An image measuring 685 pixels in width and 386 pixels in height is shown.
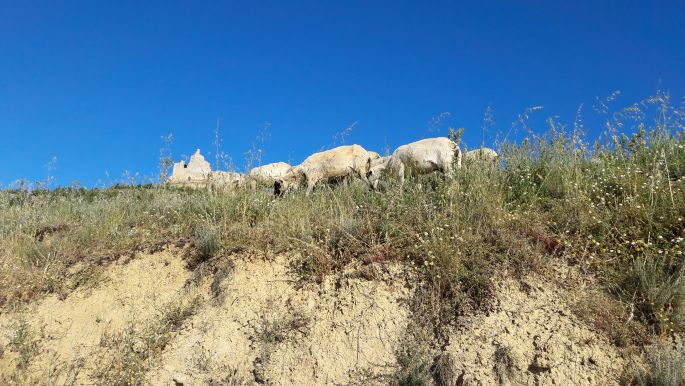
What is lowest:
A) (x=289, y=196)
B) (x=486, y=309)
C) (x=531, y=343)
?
(x=531, y=343)

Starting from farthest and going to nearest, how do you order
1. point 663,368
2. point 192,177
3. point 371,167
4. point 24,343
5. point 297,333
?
point 192,177 < point 371,167 < point 24,343 < point 297,333 < point 663,368

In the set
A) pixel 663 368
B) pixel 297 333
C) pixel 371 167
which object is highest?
pixel 371 167

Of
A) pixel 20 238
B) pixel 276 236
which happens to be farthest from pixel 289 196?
pixel 20 238

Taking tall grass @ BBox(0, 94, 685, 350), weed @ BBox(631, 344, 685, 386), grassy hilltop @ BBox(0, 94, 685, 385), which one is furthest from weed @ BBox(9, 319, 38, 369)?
weed @ BBox(631, 344, 685, 386)

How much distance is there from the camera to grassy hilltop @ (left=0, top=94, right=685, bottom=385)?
3.97 meters

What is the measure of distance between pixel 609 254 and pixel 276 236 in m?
3.61

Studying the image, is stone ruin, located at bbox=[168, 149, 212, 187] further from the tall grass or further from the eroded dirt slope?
the eroded dirt slope

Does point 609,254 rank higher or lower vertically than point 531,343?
higher

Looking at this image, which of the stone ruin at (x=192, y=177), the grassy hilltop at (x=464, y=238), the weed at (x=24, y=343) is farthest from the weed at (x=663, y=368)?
the stone ruin at (x=192, y=177)

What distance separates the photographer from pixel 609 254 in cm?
441

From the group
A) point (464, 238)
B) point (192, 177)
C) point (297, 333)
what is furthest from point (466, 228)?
point (192, 177)

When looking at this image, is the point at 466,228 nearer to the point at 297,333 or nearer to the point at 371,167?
the point at 297,333

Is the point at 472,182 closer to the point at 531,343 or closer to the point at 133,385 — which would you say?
the point at 531,343

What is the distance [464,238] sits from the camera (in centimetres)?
483
